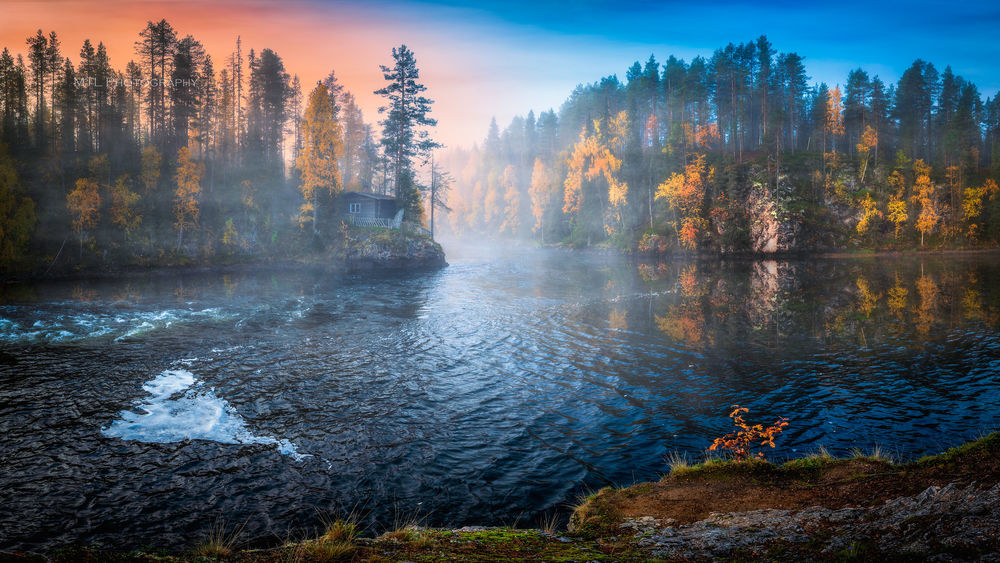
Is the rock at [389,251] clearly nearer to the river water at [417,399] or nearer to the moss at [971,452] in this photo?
the river water at [417,399]

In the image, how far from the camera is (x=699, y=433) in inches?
508

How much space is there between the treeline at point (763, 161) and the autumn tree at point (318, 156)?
150 feet

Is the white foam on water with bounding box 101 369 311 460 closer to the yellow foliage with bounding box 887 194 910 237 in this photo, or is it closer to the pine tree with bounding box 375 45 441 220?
the pine tree with bounding box 375 45 441 220

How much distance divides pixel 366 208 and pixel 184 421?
181 ft

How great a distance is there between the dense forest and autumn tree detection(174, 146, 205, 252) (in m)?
0.16

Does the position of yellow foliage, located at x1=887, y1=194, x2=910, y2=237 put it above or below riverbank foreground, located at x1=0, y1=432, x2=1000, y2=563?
above

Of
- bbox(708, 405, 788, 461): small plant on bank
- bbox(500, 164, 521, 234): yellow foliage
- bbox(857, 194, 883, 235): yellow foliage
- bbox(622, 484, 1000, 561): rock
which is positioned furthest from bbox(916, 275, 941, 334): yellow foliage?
bbox(500, 164, 521, 234): yellow foliage

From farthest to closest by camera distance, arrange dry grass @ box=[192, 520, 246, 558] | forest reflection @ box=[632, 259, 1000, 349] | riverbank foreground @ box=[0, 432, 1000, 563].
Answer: forest reflection @ box=[632, 259, 1000, 349]
dry grass @ box=[192, 520, 246, 558]
riverbank foreground @ box=[0, 432, 1000, 563]

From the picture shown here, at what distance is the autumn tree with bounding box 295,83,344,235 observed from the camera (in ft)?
192

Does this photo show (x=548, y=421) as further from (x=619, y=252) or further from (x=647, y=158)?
(x=647, y=158)

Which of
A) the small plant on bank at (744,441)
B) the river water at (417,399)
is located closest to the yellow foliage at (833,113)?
the river water at (417,399)

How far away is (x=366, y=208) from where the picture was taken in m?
65.5

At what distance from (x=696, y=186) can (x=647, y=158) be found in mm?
14668

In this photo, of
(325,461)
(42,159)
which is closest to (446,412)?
(325,461)
